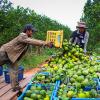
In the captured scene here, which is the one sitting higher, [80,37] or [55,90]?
[80,37]

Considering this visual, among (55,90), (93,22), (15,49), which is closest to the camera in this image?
(55,90)

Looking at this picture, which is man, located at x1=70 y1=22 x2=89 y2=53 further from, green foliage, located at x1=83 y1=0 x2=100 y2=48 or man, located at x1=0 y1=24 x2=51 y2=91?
green foliage, located at x1=83 y1=0 x2=100 y2=48

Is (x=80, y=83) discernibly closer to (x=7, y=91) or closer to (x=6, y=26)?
(x=7, y=91)

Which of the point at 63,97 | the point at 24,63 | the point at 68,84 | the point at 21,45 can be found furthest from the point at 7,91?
the point at 24,63

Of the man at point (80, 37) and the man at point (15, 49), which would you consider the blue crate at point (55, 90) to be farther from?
the man at point (80, 37)

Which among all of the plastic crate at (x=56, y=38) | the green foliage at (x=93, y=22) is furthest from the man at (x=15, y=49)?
the green foliage at (x=93, y=22)

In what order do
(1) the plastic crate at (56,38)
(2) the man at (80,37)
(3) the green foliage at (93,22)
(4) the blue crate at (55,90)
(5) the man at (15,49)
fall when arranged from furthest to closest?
(3) the green foliage at (93,22) < (2) the man at (80,37) < (5) the man at (15,49) < (1) the plastic crate at (56,38) < (4) the blue crate at (55,90)

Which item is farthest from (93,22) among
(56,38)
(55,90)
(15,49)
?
(55,90)

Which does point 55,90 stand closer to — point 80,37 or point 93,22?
point 80,37

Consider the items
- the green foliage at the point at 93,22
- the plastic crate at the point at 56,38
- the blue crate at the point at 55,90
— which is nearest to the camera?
the blue crate at the point at 55,90

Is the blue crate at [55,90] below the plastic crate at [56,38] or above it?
below

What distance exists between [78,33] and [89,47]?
9163mm

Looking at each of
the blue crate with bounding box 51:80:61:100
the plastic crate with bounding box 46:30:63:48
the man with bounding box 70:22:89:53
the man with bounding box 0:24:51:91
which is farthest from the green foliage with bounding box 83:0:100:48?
the blue crate with bounding box 51:80:61:100

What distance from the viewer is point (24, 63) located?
13.5 m
